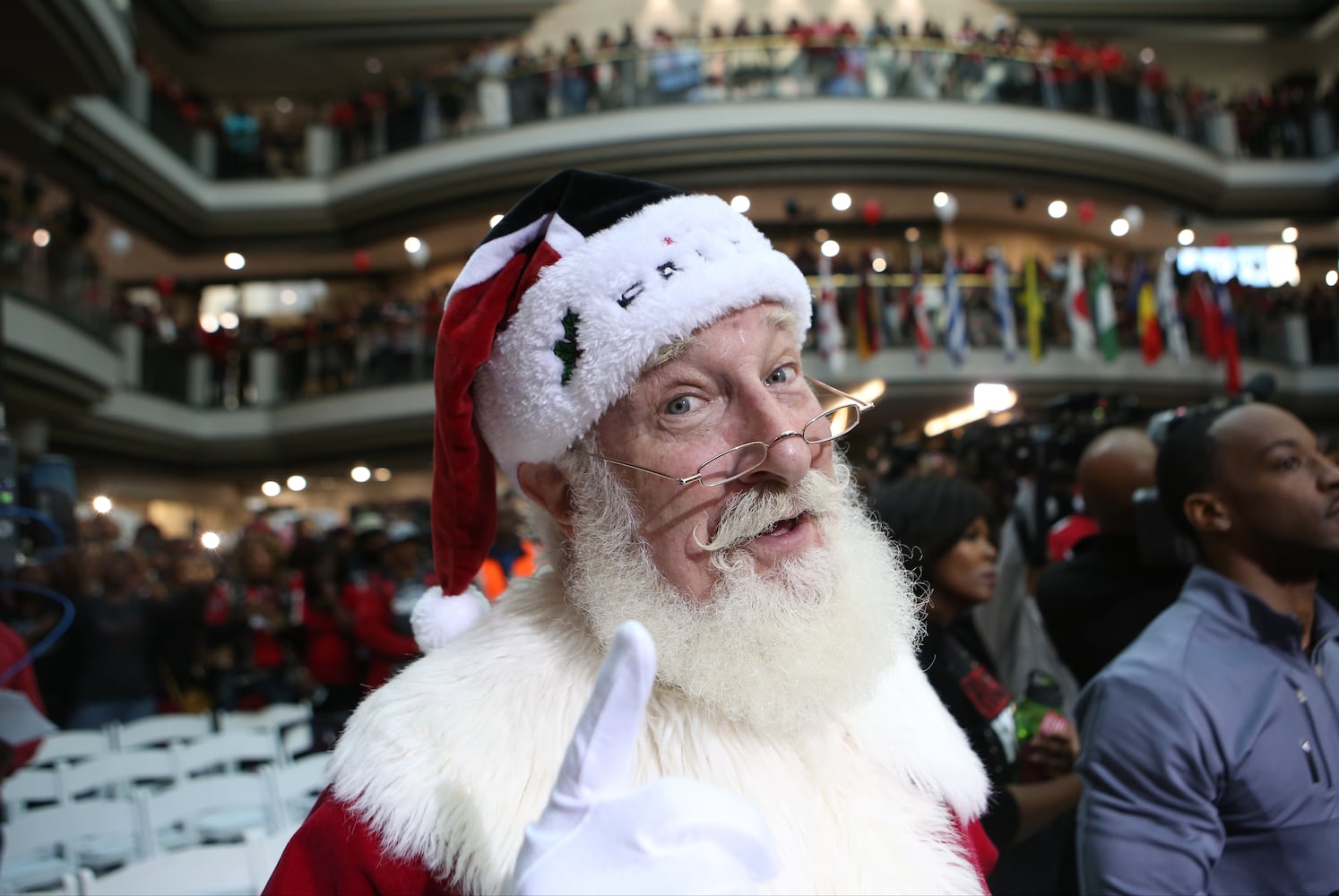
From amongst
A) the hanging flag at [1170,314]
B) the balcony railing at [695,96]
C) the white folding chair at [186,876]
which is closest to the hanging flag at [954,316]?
the hanging flag at [1170,314]

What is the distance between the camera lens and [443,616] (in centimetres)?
118

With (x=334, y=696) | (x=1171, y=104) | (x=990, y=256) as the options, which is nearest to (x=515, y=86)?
(x=990, y=256)

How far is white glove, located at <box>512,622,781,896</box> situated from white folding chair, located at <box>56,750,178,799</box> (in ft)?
10.9

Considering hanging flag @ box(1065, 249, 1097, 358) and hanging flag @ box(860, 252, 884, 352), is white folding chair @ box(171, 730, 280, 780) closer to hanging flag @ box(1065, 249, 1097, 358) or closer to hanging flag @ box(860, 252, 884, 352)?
hanging flag @ box(860, 252, 884, 352)

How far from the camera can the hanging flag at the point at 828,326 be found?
10539mm

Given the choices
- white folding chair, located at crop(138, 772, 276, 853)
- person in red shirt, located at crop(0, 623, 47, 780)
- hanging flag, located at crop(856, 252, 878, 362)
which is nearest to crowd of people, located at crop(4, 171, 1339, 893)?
person in red shirt, located at crop(0, 623, 47, 780)

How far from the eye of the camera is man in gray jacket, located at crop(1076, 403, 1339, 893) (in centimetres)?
137

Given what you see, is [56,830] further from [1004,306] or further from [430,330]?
[1004,306]

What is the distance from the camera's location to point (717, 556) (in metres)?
0.99

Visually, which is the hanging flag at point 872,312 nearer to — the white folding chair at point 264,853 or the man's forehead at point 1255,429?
the man's forehead at point 1255,429

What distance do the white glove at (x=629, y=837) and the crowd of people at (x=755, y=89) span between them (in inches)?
488

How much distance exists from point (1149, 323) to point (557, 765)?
12.2 meters

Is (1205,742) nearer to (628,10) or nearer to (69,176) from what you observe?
(69,176)

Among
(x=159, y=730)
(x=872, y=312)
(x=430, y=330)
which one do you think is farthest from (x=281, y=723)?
(x=872, y=312)
